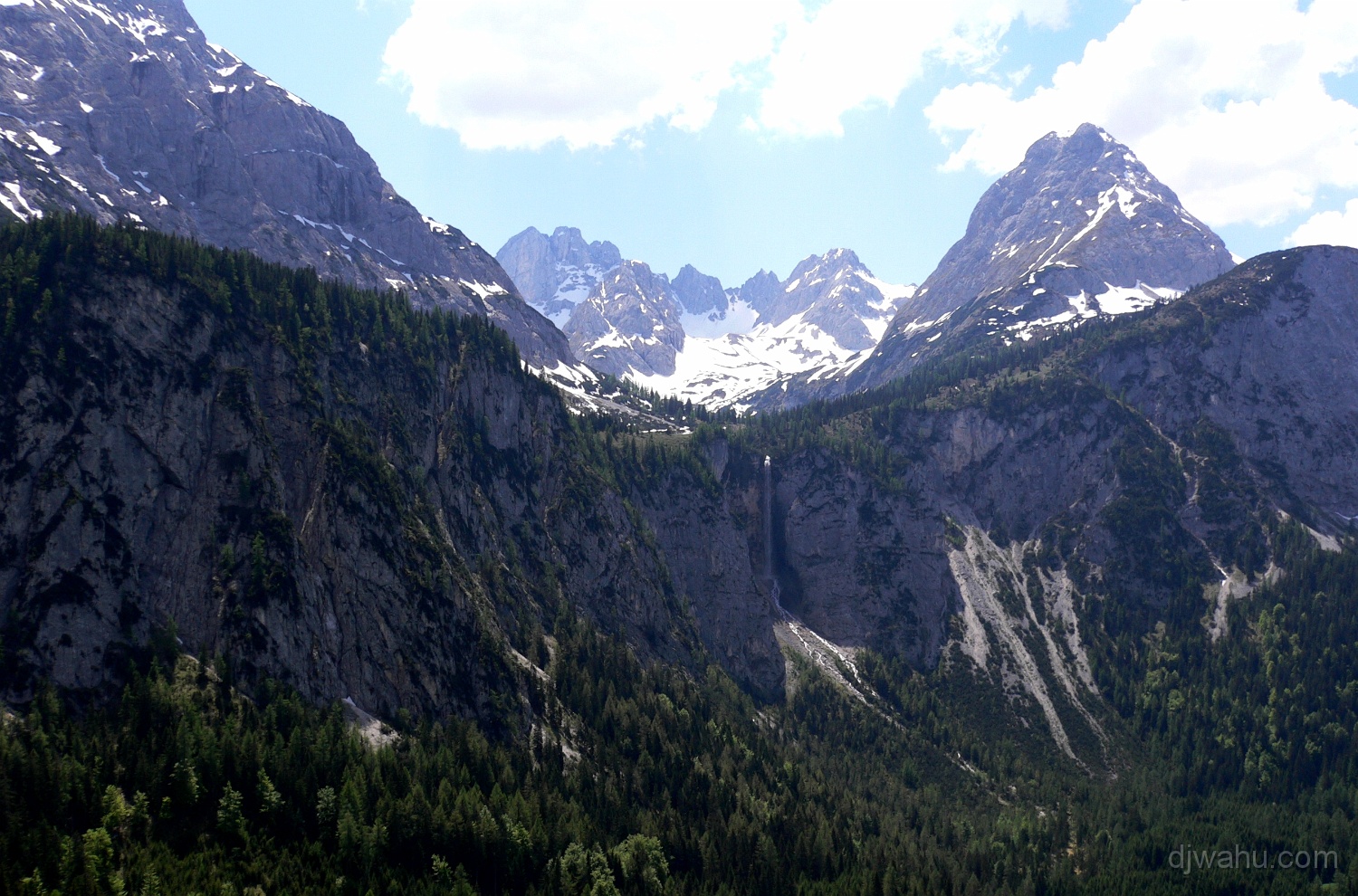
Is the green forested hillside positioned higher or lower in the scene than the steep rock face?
lower

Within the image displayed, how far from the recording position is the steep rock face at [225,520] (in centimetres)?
11500

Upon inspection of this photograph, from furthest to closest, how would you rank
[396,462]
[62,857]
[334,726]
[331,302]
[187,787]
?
[331,302] → [396,462] → [334,726] → [187,787] → [62,857]

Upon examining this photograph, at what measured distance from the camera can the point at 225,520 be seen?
131375 millimetres

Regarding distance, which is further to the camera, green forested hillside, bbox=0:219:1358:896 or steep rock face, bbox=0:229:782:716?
steep rock face, bbox=0:229:782:716

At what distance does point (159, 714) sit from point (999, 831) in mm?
133755

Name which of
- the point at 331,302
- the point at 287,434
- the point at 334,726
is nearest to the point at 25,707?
the point at 334,726

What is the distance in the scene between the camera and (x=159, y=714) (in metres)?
105

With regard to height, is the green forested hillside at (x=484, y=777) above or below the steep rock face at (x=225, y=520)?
below

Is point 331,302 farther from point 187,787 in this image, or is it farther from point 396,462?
point 187,787

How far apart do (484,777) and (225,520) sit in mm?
49202

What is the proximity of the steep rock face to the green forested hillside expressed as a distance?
1.04 metres

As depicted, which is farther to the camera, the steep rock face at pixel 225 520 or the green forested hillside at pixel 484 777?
the steep rock face at pixel 225 520

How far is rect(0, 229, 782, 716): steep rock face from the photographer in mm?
115000

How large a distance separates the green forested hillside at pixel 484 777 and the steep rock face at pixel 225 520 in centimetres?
104
